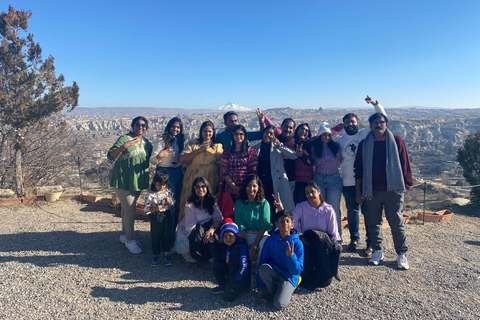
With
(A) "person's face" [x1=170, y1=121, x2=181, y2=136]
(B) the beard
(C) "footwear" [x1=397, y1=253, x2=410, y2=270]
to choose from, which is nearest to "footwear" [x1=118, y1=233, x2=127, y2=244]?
(A) "person's face" [x1=170, y1=121, x2=181, y2=136]

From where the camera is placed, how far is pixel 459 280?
3.53 meters

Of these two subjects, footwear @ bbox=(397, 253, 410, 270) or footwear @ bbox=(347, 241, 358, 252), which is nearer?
footwear @ bbox=(397, 253, 410, 270)

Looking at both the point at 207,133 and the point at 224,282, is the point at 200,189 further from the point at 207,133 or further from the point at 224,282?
the point at 224,282

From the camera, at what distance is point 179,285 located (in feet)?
10.9

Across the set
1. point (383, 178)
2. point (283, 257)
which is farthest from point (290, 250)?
point (383, 178)

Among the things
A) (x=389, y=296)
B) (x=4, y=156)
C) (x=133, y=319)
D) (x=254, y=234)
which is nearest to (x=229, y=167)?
(x=254, y=234)

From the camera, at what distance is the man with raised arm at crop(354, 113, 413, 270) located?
377 cm

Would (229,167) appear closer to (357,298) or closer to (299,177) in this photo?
(299,177)

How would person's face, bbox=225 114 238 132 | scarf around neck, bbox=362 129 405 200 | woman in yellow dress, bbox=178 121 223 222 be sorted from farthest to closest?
person's face, bbox=225 114 238 132 → woman in yellow dress, bbox=178 121 223 222 → scarf around neck, bbox=362 129 405 200

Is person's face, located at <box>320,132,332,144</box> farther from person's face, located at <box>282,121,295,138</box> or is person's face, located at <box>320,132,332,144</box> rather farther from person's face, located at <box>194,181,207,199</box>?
person's face, located at <box>194,181,207,199</box>

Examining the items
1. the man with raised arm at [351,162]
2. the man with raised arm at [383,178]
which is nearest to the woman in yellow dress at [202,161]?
the man with raised arm at [351,162]

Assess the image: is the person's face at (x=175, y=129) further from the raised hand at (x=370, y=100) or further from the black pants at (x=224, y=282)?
the raised hand at (x=370, y=100)

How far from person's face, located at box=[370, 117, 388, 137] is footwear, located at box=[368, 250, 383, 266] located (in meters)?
1.64

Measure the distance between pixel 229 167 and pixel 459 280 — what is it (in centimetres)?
323
